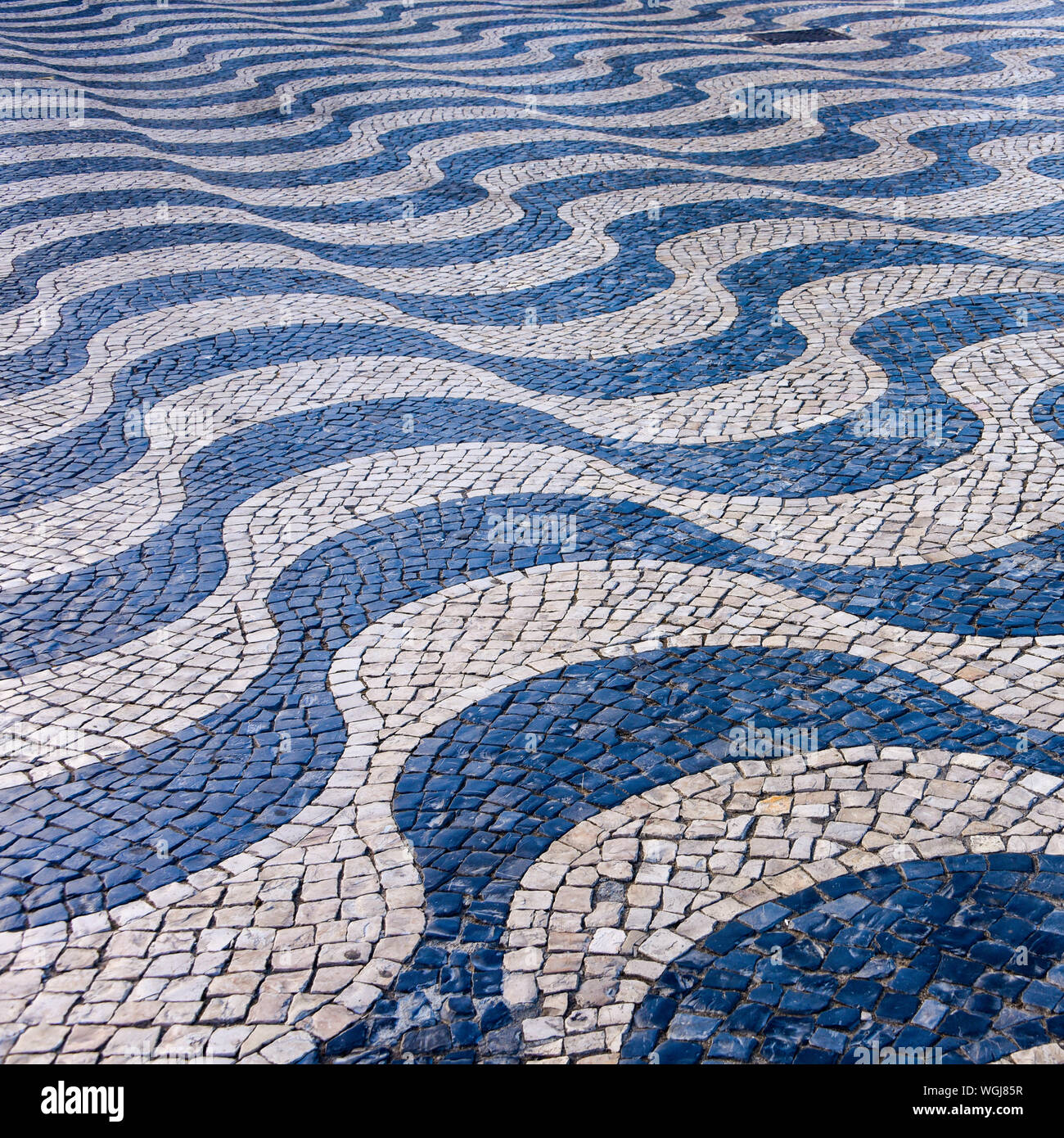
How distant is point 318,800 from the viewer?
4.23 metres

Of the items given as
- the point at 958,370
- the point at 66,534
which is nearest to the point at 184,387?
the point at 66,534

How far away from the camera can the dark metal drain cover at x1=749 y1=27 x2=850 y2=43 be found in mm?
16641

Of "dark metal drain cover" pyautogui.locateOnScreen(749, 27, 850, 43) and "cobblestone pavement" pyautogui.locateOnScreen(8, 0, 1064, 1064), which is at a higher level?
"dark metal drain cover" pyautogui.locateOnScreen(749, 27, 850, 43)

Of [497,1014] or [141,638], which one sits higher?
[141,638]

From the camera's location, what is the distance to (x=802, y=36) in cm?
1694

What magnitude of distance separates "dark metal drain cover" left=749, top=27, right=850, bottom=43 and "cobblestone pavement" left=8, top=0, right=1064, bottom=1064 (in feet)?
19.6

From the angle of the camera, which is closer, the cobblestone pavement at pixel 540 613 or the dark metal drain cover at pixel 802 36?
the cobblestone pavement at pixel 540 613

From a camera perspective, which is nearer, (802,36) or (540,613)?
(540,613)

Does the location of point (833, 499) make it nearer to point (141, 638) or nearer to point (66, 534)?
point (141, 638)

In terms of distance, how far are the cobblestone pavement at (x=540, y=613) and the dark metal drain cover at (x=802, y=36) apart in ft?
19.6

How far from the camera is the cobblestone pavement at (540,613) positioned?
136 inches

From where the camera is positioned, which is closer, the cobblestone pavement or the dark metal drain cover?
the cobblestone pavement

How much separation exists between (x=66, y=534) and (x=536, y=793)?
125 inches

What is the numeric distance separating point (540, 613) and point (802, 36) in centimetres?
1458
